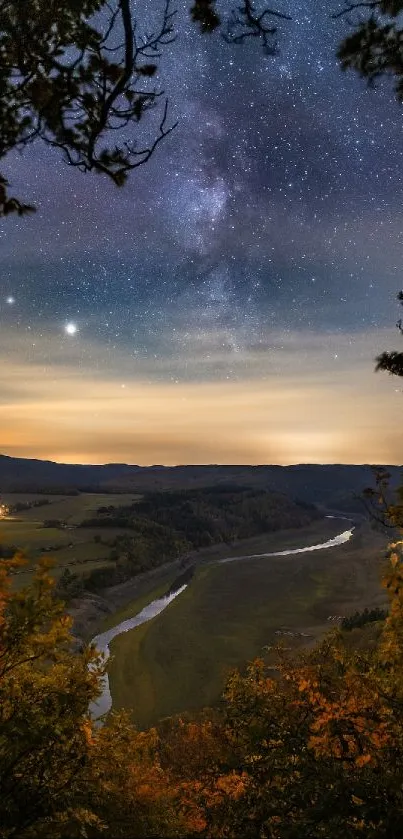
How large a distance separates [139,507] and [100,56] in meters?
182

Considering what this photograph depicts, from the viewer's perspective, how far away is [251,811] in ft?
29.2

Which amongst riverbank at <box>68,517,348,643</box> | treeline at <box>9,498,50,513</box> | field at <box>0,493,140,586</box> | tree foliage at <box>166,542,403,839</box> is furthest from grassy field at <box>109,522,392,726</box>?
treeline at <box>9,498,50,513</box>

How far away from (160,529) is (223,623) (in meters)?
74.2

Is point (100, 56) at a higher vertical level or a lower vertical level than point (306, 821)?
higher

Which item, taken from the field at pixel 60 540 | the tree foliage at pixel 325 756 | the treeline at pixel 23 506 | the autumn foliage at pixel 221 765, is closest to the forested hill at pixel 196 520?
the field at pixel 60 540

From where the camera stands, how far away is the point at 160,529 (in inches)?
5674

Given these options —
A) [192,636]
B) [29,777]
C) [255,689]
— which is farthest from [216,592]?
[29,777]

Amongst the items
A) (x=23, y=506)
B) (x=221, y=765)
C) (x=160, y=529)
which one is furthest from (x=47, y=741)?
(x=23, y=506)

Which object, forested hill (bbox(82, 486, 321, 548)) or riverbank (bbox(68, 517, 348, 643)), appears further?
forested hill (bbox(82, 486, 321, 548))

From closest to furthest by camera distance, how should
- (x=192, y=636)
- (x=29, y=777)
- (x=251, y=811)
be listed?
1. (x=29, y=777)
2. (x=251, y=811)
3. (x=192, y=636)

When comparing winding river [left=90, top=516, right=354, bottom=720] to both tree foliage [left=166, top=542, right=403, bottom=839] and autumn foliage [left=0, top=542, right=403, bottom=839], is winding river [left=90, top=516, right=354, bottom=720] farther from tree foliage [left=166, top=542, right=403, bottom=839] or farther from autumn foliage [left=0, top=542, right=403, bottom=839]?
autumn foliage [left=0, top=542, right=403, bottom=839]

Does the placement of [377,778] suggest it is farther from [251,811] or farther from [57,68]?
[57,68]

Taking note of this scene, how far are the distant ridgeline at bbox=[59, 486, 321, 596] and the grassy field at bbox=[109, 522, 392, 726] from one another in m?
10.8

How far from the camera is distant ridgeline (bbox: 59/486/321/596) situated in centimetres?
9609
